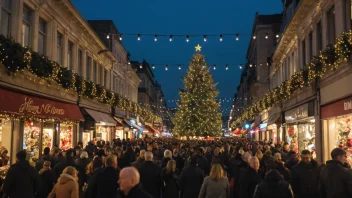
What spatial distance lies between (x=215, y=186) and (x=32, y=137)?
41.2 ft

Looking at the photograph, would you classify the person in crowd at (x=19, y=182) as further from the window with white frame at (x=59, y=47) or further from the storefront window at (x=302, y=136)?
the storefront window at (x=302, y=136)

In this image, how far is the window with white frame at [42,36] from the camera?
67.6 feet

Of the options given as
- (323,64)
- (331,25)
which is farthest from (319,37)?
(323,64)

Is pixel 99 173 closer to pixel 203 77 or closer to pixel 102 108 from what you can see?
pixel 102 108

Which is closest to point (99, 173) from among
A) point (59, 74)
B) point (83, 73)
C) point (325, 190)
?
point (325, 190)

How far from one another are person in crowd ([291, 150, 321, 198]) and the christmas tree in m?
42.7

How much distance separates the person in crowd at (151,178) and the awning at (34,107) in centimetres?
602

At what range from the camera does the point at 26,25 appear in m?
18.6

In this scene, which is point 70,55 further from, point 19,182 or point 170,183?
point 19,182

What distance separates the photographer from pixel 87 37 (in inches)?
1180

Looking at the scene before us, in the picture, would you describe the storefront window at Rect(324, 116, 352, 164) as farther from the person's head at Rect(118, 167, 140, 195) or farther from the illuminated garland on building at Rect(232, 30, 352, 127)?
the person's head at Rect(118, 167, 140, 195)

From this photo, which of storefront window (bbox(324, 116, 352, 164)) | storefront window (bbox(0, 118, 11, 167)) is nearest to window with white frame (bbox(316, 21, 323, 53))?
storefront window (bbox(324, 116, 352, 164))

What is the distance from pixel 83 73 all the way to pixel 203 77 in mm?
26549

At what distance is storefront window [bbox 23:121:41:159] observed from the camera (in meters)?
18.0
